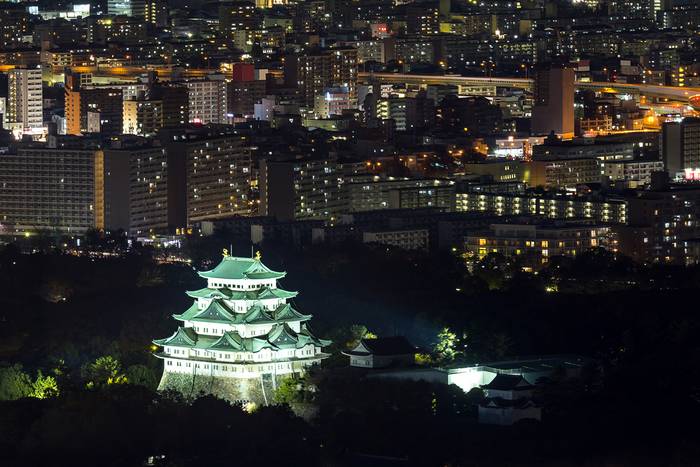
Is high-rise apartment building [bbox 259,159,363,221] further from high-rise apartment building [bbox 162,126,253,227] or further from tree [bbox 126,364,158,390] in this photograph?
tree [bbox 126,364,158,390]

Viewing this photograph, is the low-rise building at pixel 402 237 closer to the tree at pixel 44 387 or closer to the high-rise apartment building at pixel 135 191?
the high-rise apartment building at pixel 135 191

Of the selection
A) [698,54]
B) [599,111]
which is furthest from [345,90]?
[698,54]

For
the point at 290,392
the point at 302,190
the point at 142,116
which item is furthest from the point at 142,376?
the point at 142,116

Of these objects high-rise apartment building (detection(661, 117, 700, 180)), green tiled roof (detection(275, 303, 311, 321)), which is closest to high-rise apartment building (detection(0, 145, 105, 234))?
high-rise apartment building (detection(661, 117, 700, 180))

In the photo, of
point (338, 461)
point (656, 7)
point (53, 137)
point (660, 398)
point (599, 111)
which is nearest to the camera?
point (338, 461)

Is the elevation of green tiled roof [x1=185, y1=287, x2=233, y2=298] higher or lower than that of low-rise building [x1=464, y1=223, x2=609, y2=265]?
lower

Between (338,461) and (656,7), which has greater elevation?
(656,7)

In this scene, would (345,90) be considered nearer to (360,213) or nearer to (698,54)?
(698,54)

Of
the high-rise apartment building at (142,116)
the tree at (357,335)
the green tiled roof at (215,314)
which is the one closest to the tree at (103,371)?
the green tiled roof at (215,314)
